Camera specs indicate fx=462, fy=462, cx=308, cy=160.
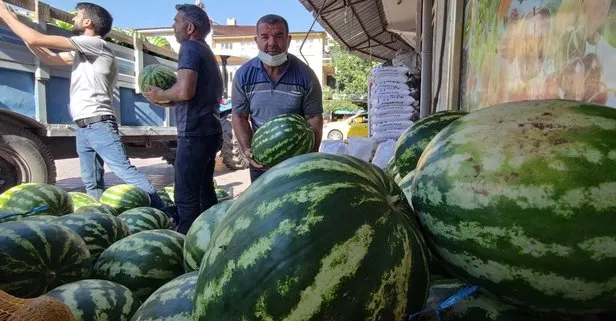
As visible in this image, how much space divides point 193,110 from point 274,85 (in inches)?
30.8

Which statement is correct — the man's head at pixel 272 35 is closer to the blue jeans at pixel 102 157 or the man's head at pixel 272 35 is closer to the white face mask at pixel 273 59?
the white face mask at pixel 273 59

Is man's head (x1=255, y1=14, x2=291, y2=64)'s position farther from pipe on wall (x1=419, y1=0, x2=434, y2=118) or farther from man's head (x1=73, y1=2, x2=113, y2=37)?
Result: pipe on wall (x1=419, y1=0, x2=434, y2=118)

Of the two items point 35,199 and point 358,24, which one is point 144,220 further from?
point 358,24

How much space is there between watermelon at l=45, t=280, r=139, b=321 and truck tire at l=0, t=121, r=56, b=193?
508cm

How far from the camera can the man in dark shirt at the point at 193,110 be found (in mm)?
4109

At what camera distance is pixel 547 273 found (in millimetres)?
757

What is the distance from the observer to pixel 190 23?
424 centimetres

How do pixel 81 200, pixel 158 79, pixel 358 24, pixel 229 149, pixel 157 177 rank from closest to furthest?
pixel 81 200 → pixel 158 79 → pixel 358 24 → pixel 157 177 → pixel 229 149

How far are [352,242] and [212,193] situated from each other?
3.98 metres

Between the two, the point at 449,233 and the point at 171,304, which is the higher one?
the point at 449,233

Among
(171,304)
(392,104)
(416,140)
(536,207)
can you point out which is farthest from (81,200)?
(392,104)

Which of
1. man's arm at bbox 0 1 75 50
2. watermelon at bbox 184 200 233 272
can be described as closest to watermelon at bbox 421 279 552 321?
watermelon at bbox 184 200 233 272

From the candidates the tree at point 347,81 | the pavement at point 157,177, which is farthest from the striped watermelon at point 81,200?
the tree at point 347,81

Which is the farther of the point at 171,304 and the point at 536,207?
the point at 171,304
